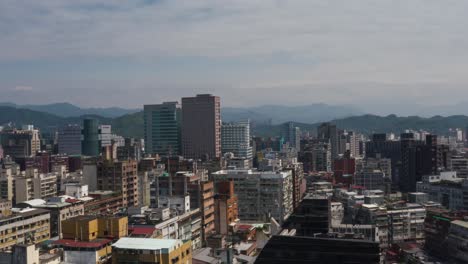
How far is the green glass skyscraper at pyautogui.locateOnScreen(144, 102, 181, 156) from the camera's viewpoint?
9650cm

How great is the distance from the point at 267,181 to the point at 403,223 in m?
10.5

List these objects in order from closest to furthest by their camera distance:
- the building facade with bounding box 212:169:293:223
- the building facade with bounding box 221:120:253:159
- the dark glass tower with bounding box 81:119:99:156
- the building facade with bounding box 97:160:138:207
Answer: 1. the building facade with bounding box 212:169:293:223
2. the building facade with bounding box 97:160:138:207
3. the building facade with bounding box 221:120:253:159
4. the dark glass tower with bounding box 81:119:99:156

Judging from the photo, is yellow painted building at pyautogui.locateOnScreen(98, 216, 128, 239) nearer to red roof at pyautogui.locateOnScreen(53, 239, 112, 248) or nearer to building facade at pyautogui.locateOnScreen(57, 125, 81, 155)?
red roof at pyautogui.locateOnScreen(53, 239, 112, 248)

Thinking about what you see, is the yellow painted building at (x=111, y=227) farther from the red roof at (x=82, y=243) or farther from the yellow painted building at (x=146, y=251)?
the yellow painted building at (x=146, y=251)

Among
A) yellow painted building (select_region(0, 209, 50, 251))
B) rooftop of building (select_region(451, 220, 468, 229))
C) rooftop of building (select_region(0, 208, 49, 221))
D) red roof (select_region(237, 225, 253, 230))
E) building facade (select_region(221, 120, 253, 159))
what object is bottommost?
red roof (select_region(237, 225, 253, 230))

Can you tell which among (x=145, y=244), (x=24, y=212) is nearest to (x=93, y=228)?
(x=145, y=244)

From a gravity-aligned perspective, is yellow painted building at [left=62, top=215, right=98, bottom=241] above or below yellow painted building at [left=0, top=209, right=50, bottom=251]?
above

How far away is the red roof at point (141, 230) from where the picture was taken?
28.3m

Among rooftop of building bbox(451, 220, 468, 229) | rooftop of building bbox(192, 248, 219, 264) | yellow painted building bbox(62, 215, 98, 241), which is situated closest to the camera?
yellow painted building bbox(62, 215, 98, 241)

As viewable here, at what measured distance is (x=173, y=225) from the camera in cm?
3180

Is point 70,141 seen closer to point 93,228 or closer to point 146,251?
point 93,228

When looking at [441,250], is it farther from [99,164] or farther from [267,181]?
[99,164]

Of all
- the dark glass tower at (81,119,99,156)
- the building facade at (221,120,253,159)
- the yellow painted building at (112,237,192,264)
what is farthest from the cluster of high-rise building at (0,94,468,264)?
the dark glass tower at (81,119,99,156)

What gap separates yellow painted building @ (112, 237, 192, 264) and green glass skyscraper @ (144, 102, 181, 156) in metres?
73.4
